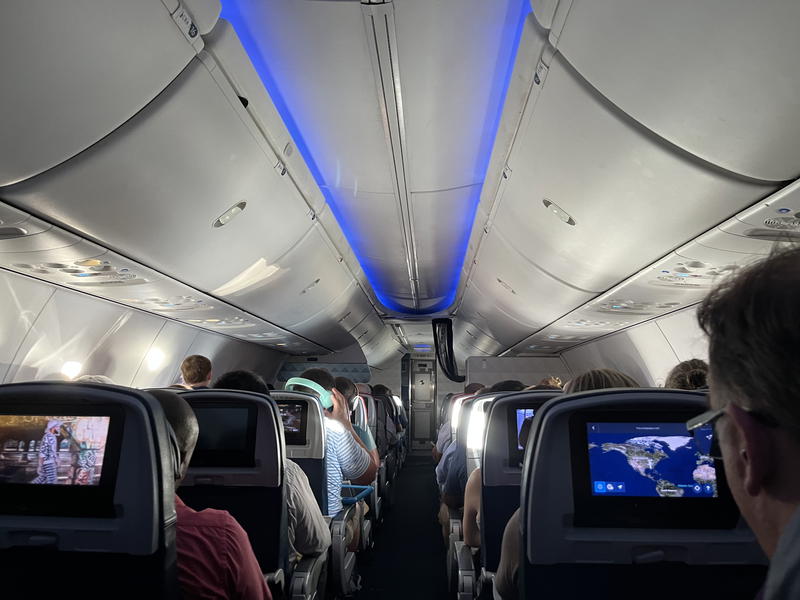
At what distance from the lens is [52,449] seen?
1706 mm

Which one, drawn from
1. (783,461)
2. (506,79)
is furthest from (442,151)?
(783,461)

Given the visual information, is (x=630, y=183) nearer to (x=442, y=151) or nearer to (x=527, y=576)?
(x=442, y=151)

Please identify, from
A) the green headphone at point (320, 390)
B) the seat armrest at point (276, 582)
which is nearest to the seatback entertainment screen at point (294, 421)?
the green headphone at point (320, 390)

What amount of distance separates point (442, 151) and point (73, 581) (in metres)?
3.89

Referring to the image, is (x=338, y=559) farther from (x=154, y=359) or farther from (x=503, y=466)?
(x=154, y=359)

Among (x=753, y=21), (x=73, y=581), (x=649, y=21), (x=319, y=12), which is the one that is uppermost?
(x=319, y=12)

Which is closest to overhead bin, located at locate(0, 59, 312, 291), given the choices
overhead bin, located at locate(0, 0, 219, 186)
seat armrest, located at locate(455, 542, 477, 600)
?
overhead bin, located at locate(0, 0, 219, 186)

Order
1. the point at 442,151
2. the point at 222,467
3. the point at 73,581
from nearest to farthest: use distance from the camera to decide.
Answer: the point at 73,581, the point at 222,467, the point at 442,151

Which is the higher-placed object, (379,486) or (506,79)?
(506,79)

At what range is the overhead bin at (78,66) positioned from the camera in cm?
219

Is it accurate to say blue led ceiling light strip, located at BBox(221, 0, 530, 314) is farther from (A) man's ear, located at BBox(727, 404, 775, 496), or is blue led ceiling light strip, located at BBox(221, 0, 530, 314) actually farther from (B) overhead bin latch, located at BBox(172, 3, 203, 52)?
(A) man's ear, located at BBox(727, 404, 775, 496)

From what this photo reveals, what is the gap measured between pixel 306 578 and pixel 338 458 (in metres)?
1.45

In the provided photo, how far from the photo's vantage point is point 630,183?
3.39 metres

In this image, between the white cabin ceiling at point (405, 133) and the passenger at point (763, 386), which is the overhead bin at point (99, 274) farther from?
the passenger at point (763, 386)
